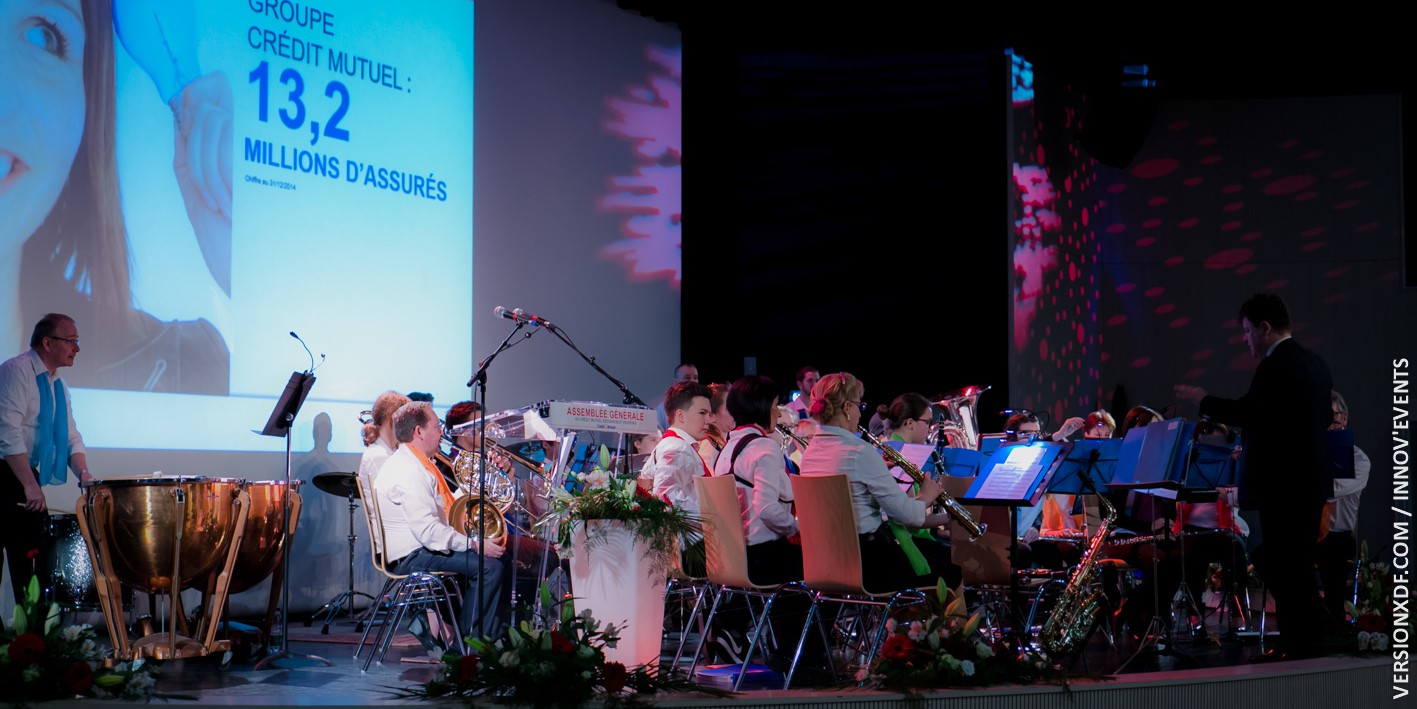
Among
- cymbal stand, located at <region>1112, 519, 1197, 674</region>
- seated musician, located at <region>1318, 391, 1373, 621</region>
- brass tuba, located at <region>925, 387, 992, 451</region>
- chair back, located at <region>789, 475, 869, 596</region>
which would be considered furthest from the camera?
brass tuba, located at <region>925, 387, 992, 451</region>

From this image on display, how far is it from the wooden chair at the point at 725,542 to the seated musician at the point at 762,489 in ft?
0.30

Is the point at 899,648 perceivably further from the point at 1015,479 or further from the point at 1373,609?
the point at 1373,609

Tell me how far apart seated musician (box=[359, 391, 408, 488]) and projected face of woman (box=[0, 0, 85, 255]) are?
1.91m

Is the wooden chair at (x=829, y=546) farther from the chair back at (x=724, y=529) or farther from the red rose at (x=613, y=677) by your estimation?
the red rose at (x=613, y=677)

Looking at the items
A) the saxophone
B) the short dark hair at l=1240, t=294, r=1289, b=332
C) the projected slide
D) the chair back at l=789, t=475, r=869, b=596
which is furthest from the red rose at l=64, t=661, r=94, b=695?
the short dark hair at l=1240, t=294, r=1289, b=332

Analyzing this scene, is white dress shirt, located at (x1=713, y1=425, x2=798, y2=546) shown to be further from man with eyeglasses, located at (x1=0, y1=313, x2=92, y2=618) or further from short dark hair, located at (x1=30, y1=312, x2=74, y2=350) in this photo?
short dark hair, located at (x1=30, y1=312, x2=74, y2=350)

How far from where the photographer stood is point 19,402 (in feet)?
18.5

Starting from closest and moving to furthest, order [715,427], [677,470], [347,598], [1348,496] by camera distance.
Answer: [677,470]
[715,427]
[1348,496]
[347,598]

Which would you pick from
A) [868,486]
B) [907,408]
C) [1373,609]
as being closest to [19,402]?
[868,486]

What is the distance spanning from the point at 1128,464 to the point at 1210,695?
1.29 metres

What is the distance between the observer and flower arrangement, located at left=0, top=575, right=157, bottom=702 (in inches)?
159

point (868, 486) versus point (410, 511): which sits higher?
point (868, 486)

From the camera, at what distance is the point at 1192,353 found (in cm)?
1235

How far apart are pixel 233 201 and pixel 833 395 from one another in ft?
13.0
